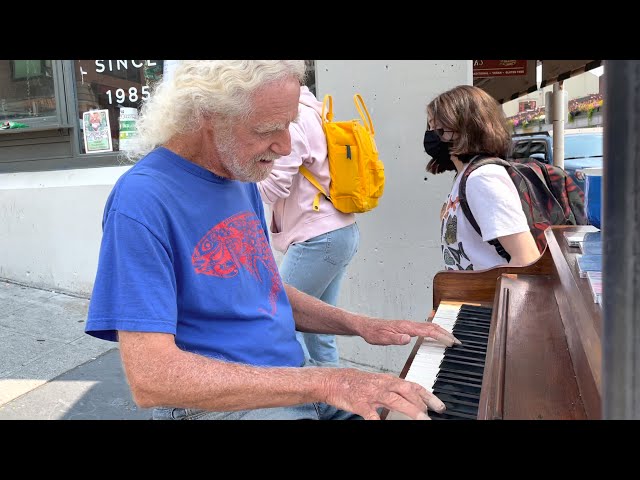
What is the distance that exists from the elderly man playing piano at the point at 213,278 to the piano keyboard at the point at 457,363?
5 cm

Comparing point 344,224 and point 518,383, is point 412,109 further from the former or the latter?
point 518,383

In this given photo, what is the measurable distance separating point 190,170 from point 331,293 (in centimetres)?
171

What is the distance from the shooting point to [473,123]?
8.57 ft

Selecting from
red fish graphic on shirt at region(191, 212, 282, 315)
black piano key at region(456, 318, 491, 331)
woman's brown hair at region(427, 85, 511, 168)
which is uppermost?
woman's brown hair at region(427, 85, 511, 168)

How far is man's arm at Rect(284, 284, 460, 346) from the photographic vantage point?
1706 millimetres

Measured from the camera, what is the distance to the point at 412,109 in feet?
11.9

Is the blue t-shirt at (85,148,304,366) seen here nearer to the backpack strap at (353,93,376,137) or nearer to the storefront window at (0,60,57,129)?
the backpack strap at (353,93,376,137)

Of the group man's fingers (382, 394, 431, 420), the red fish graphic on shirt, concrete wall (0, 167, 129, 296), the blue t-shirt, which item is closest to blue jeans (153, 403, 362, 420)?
the blue t-shirt

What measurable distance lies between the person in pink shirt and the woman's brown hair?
0.67 m

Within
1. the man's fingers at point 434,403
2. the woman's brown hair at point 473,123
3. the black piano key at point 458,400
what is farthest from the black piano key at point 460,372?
the woman's brown hair at point 473,123

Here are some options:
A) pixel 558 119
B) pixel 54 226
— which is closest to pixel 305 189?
pixel 54 226

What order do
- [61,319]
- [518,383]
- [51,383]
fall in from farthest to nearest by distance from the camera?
[61,319] < [51,383] < [518,383]

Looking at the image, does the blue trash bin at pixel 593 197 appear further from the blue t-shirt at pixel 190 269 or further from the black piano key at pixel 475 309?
the blue t-shirt at pixel 190 269
